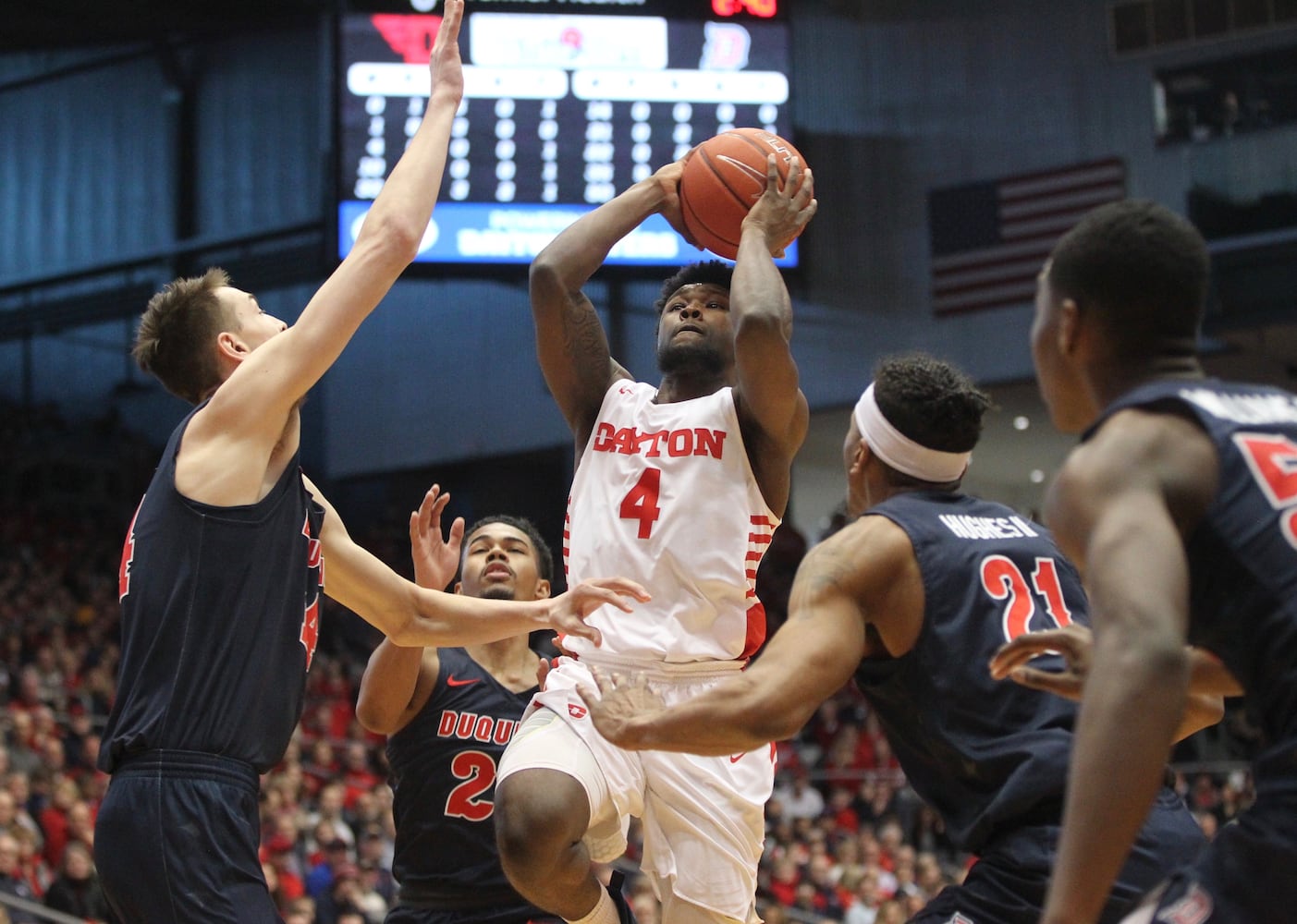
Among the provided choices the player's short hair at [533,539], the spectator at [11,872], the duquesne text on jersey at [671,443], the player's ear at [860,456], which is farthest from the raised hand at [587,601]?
the spectator at [11,872]

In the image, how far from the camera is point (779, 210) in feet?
16.0

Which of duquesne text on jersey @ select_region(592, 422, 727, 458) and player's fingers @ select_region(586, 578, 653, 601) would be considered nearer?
player's fingers @ select_region(586, 578, 653, 601)

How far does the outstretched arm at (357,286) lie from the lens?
365 centimetres

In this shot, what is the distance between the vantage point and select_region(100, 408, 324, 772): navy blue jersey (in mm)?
3570

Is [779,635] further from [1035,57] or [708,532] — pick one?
[1035,57]

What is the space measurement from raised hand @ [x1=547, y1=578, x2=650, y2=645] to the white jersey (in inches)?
14.3

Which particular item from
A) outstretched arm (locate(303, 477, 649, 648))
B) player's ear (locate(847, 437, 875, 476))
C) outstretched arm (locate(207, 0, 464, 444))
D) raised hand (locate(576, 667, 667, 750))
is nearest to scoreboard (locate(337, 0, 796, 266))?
outstretched arm (locate(303, 477, 649, 648))

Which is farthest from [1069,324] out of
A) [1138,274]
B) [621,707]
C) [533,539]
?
[533,539]

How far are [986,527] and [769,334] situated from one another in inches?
47.4

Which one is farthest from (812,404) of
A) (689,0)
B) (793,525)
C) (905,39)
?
(689,0)

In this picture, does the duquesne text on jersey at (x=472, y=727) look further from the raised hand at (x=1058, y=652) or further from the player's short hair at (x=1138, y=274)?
the player's short hair at (x=1138, y=274)

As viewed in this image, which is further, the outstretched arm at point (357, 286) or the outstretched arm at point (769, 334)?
the outstretched arm at point (769, 334)

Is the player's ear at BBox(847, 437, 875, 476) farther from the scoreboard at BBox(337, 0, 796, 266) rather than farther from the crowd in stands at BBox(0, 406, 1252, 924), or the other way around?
the scoreboard at BBox(337, 0, 796, 266)

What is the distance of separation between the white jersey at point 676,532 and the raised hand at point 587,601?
0.36 meters
